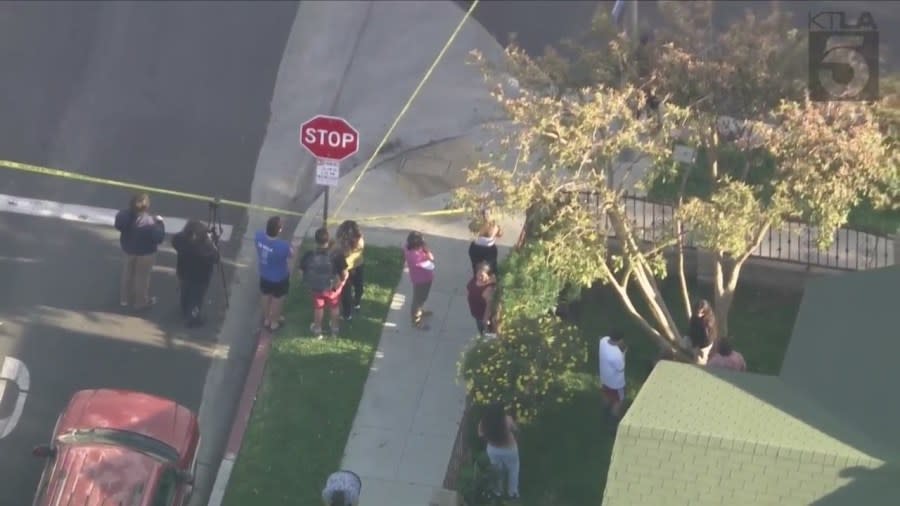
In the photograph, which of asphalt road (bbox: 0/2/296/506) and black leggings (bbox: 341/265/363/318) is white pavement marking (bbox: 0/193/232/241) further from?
black leggings (bbox: 341/265/363/318)

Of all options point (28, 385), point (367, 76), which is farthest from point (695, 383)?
point (367, 76)

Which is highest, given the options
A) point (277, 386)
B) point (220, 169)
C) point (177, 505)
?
point (220, 169)

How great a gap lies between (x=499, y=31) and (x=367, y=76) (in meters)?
2.30

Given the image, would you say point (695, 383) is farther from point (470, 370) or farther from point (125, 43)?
point (125, 43)

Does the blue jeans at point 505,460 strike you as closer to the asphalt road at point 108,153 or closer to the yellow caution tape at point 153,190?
the asphalt road at point 108,153

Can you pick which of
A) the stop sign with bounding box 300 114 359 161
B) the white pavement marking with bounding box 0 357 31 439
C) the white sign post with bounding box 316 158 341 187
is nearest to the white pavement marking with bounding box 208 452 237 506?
the white pavement marking with bounding box 0 357 31 439

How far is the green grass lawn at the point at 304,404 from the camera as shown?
15047 mm

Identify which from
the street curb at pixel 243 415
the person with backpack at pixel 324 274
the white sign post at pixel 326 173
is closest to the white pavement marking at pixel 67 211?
the street curb at pixel 243 415

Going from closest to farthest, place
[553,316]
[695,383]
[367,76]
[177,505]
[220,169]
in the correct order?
[695,383], [177,505], [553,316], [220,169], [367,76]

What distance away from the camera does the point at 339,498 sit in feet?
42.5

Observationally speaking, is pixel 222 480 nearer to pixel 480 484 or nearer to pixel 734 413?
pixel 480 484

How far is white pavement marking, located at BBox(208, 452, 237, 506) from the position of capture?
15.0 meters

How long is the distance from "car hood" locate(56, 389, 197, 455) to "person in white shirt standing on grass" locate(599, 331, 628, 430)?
4110 millimetres

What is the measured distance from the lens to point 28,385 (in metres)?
16.1
